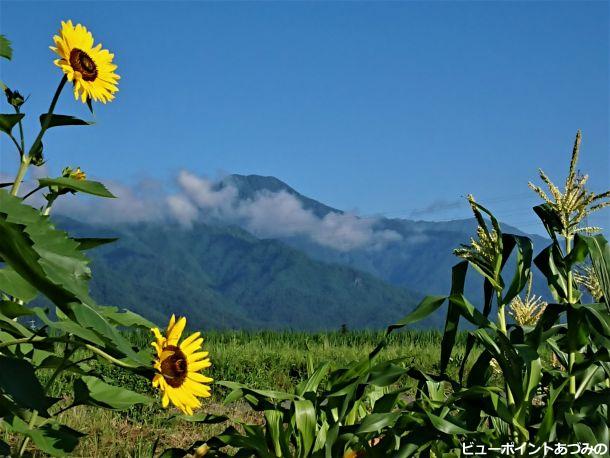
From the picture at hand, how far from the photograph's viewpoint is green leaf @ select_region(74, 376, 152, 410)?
2.37 metres

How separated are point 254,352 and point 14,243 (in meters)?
5.51

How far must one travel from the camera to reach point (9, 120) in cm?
213

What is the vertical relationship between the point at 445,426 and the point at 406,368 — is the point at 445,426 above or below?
below

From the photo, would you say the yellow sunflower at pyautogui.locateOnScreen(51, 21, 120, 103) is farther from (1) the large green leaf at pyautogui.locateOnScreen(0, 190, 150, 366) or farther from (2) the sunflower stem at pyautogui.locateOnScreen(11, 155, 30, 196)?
(1) the large green leaf at pyautogui.locateOnScreen(0, 190, 150, 366)

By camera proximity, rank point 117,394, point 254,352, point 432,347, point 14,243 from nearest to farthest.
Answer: point 14,243 → point 117,394 → point 254,352 → point 432,347

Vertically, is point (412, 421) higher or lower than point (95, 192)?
lower

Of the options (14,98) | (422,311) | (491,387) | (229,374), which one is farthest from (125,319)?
(229,374)

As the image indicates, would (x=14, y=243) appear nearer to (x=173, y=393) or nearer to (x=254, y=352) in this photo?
(x=173, y=393)

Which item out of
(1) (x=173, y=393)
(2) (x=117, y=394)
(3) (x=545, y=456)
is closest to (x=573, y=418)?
(3) (x=545, y=456)

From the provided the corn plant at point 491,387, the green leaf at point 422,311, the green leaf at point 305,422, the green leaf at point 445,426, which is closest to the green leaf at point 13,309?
the corn plant at point 491,387

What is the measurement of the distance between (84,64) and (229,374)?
389cm

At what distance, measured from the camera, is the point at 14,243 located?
4.28 feet

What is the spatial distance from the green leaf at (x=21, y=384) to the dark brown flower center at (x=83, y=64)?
3.44ft

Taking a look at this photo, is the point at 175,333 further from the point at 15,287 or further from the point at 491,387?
the point at 491,387
